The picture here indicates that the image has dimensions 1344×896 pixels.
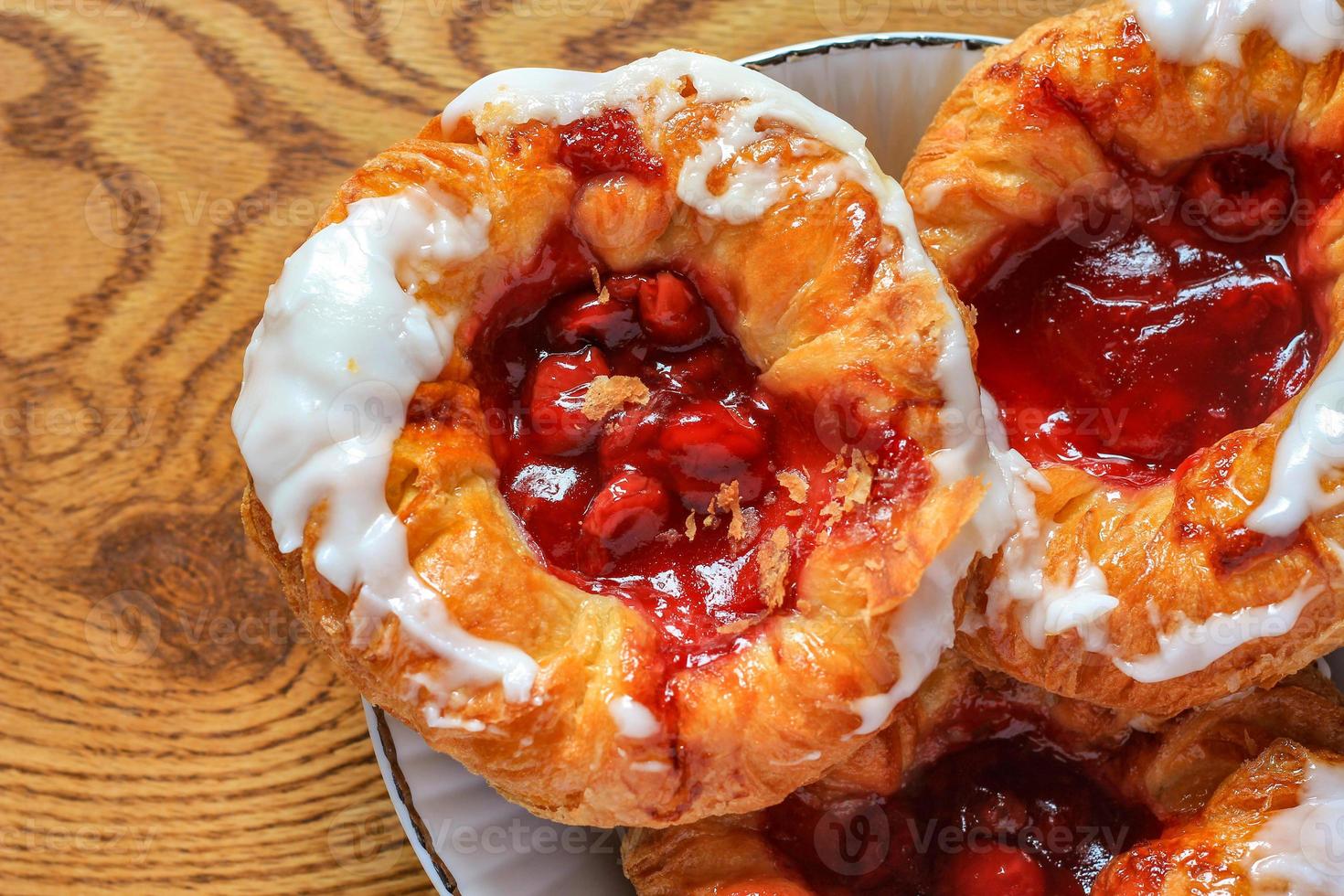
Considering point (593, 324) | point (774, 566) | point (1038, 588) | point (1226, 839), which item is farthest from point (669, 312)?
point (1226, 839)

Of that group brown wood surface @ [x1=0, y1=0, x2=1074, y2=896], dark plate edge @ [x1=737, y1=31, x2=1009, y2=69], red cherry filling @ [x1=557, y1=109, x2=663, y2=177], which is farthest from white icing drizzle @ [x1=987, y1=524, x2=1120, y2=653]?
brown wood surface @ [x1=0, y1=0, x2=1074, y2=896]

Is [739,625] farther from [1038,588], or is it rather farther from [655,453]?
[1038,588]

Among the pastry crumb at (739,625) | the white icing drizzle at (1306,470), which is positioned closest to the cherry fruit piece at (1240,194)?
the white icing drizzle at (1306,470)

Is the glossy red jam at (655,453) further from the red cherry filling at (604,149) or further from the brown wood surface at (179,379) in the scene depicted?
the brown wood surface at (179,379)

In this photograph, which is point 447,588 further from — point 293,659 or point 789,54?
point 789,54

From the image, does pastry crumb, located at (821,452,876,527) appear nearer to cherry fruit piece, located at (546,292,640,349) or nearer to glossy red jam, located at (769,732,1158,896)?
cherry fruit piece, located at (546,292,640,349)

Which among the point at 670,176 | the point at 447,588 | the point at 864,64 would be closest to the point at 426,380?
the point at 447,588
